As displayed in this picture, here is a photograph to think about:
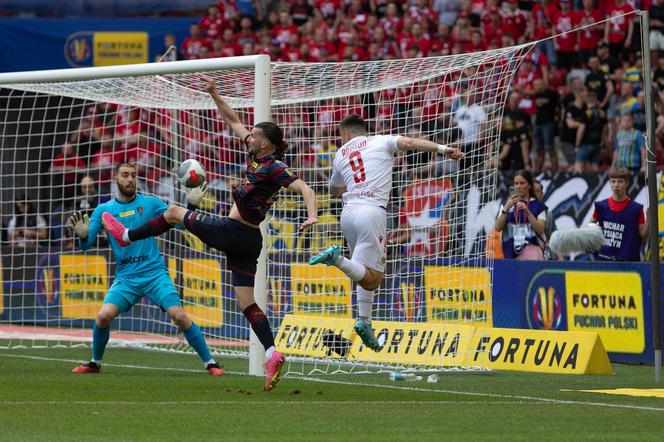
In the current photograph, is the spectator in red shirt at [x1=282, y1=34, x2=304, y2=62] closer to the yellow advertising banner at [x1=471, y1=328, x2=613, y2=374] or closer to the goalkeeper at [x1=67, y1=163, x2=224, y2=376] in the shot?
the yellow advertising banner at [x1=471, y1=328, x2=613, y2=374]

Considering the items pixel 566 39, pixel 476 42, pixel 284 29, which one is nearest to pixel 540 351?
pixel 566 39

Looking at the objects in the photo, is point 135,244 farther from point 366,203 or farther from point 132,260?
point 366,203

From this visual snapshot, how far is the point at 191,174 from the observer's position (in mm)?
12242

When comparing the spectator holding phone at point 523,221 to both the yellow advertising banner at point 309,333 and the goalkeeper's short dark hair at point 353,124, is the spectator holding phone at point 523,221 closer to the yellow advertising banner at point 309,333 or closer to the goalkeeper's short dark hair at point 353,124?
the yellow advertising banner at point 309,333

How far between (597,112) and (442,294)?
26.3 feet

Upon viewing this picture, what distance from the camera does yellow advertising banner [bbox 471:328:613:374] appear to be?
Result: 46.6 feet

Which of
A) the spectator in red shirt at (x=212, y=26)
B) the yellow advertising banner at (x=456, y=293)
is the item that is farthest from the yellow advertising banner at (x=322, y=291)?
the spectator in red shirt at (x=212, y=26)

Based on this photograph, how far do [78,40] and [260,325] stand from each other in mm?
20970

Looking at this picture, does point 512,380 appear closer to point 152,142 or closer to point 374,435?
point 374,435

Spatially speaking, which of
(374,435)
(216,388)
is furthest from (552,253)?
(374,435)

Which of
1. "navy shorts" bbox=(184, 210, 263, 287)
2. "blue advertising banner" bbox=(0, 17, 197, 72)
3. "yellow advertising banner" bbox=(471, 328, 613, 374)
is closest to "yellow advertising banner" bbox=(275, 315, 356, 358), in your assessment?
"yellow advertising banner" bbox=(471, 328, 613, 374)

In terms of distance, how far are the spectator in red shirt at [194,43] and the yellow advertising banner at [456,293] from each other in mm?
14777

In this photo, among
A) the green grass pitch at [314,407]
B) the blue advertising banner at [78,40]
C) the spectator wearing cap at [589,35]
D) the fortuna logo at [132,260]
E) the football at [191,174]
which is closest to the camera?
the green grass pitch at [314,407]

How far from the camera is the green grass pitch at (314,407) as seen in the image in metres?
8.69
